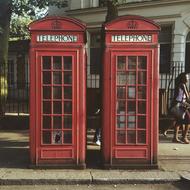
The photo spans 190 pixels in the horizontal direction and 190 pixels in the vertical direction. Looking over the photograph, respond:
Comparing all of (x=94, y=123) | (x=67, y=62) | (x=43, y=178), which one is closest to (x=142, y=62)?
(x=67, y=62)

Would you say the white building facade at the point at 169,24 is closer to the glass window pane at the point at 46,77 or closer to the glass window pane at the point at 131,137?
the glass window pane at the point at 131,137

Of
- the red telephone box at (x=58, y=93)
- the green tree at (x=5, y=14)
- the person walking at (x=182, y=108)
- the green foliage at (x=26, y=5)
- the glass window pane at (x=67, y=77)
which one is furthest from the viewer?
the green foliage at (x=26, y=5)

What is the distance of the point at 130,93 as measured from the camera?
28.8ft

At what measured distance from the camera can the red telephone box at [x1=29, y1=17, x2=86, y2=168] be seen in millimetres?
8562

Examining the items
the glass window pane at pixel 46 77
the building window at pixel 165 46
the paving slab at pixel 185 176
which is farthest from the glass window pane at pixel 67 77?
the building window at pixel 165 46

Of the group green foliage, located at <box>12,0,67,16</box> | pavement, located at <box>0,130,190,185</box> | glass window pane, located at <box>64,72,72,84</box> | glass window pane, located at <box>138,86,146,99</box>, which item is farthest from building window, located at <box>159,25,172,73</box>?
glass window pane, located at <box>64,72,72,84</box>

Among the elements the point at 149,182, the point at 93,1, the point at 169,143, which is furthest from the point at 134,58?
the point at 93,1

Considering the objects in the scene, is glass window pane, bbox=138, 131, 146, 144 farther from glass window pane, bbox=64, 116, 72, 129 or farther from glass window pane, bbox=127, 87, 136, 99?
glass window pane, bbox=64, 116, 72, 129

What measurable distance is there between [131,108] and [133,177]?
1.28m

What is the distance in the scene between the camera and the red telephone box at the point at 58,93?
28.1 ft

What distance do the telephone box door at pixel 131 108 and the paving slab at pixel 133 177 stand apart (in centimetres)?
35

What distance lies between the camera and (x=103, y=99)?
8758mm

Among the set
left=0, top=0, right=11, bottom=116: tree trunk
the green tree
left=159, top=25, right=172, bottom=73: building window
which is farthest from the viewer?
left=159, top=25, right=172, bottom=73: building window

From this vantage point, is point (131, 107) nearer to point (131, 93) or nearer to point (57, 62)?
point (131, 93)
